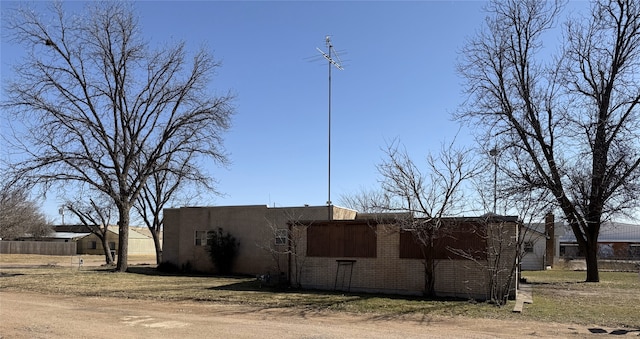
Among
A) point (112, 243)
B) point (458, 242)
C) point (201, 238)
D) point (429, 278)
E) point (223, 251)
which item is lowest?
point (112, 243)

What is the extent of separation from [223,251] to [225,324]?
17.4 metres

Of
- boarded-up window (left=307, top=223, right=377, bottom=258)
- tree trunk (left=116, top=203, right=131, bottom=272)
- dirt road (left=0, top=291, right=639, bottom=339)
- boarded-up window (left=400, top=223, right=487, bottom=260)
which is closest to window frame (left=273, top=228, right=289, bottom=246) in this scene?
boarded-up window (left=307, top=223, right=377, bottom=258)

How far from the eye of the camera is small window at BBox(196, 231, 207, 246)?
29697 mm

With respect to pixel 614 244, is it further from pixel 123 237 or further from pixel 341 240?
pixel 123 237

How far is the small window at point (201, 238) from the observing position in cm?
2970

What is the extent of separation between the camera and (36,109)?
83.7 feet

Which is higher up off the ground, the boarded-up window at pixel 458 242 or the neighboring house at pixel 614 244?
the boarded-up window at pixel 458 242

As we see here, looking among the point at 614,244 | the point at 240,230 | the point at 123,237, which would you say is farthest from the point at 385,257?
the point at 614,244

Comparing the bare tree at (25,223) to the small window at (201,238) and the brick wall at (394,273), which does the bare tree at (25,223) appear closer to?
the small window at (201,238)

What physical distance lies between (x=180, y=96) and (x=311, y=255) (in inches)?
526

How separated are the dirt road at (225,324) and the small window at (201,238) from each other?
606 inches

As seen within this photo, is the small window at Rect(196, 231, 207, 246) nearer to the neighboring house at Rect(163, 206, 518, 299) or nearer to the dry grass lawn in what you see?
the neighboring house at Rect(163, 206, 518, 299)

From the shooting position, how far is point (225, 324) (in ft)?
36.8

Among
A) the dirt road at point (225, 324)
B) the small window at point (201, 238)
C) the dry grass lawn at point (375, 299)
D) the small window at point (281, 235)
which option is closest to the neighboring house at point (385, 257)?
the small window at point (281, 235)
